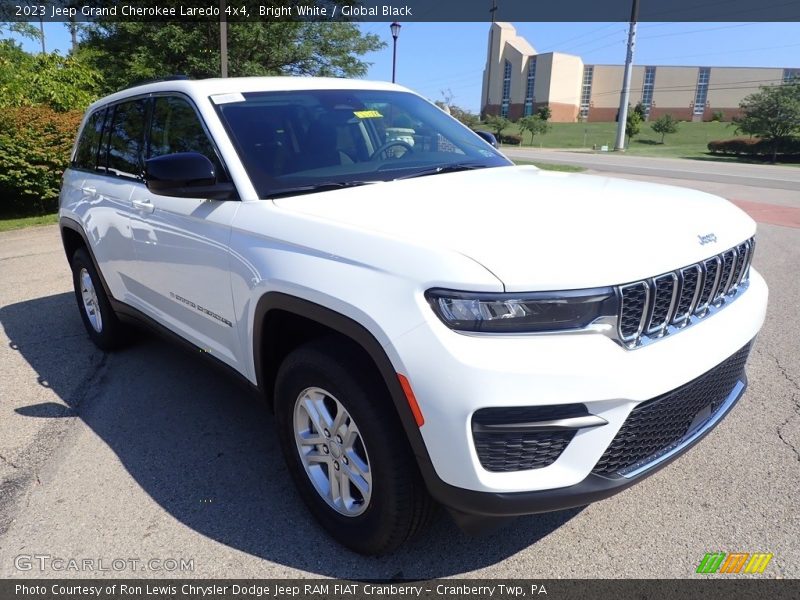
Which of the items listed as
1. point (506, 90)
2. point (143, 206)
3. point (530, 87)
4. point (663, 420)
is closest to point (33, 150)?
point (143, 206)

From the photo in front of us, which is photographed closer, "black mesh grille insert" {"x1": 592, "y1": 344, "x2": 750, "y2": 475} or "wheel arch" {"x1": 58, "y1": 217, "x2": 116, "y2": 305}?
"black mesh grille insert" {"x1": 592, "y1": 344, "x2": 750, "y2": 475}

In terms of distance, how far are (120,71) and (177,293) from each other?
16.6 m

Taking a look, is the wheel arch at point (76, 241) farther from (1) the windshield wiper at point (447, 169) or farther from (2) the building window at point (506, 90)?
(2) the building window at point (506, 90)

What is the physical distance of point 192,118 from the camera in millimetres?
3250

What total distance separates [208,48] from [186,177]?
16.3 m

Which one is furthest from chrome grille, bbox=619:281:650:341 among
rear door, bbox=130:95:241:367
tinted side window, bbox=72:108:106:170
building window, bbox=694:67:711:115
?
building window, bbox=694:67:711:115

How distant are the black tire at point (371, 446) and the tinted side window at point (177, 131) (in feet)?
3.56

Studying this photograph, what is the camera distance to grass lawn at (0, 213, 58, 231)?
10.9 metres

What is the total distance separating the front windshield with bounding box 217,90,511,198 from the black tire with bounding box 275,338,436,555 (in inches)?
33.0

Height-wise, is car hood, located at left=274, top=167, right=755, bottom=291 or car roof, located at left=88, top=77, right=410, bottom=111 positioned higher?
car roof, located at left=88, top=77, right=410, bottom=111

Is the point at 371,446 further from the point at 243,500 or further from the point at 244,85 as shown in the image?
the point at 244,85

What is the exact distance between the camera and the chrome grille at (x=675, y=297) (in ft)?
6.56

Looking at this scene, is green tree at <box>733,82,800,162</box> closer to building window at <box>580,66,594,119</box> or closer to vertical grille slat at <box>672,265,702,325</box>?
vertical grille slat at <box>672,265,702,325</box>

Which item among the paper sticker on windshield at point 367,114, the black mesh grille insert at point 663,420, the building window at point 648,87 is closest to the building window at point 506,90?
the building window at point 648,87
